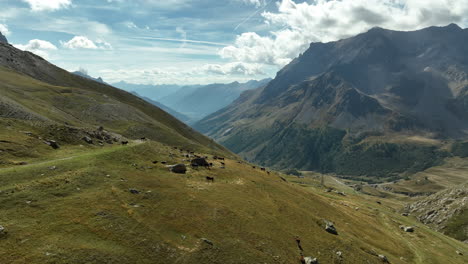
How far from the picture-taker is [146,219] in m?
38.3

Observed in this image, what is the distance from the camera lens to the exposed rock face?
13788 cm

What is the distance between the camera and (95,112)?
488 feet

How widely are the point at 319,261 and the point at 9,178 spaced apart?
1903 inches

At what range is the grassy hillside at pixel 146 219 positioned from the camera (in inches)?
1198

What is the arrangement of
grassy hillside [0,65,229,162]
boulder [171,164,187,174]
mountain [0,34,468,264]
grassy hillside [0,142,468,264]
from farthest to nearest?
grassy hillside [0,65,229,162]
boulder [171,164,187,174]
mountain [0,34,468,264]
grassy hillside [0,142,468,264]

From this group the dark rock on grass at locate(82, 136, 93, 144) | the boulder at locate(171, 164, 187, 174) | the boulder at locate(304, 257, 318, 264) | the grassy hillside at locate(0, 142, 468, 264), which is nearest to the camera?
the grassy hillside at locate(0, 142, 468, 264)

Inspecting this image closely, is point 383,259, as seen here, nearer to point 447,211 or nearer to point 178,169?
point 178,169

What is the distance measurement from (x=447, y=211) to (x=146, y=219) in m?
177

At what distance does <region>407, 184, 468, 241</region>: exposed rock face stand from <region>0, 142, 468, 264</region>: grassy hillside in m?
99.4

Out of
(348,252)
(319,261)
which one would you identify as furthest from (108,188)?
(348,252)

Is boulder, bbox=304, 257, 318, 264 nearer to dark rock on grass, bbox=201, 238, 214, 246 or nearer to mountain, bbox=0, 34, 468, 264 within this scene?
mountain, bbox=0, 34, 468, 264

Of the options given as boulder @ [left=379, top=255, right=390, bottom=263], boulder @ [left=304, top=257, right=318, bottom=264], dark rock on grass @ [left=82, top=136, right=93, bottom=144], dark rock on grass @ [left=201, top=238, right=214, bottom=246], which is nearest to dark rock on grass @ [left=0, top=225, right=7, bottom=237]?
dark rock on grass @ [left=201, top=238, right=214, bottom=246]

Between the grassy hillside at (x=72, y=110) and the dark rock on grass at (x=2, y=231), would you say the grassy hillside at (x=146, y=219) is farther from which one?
the grassy hillside at (x=72, y=110)

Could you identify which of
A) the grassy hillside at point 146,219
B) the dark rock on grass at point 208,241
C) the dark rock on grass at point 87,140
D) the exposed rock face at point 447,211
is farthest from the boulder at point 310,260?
the exposed rock face at point 447,211
